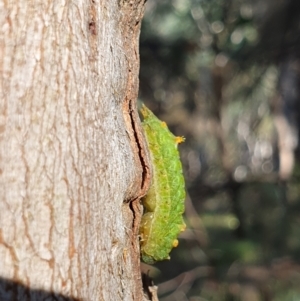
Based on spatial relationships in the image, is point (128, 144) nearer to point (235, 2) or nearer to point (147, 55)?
point (147, 55)

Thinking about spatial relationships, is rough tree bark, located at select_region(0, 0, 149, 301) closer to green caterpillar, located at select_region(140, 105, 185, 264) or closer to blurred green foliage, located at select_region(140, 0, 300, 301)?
green caterpillar, located at select_region(140, 105, 185, 264)

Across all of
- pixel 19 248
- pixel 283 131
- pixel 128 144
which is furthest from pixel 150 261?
pixel 283 131

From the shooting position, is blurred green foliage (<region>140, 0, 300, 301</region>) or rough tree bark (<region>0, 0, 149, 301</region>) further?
blurred green foliage (<region>140, 0, 300, 301</region>)

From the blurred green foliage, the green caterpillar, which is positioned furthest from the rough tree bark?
the blurred green foliage

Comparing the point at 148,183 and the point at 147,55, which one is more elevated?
the point at 147,55

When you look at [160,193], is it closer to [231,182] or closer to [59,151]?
[59,151]
